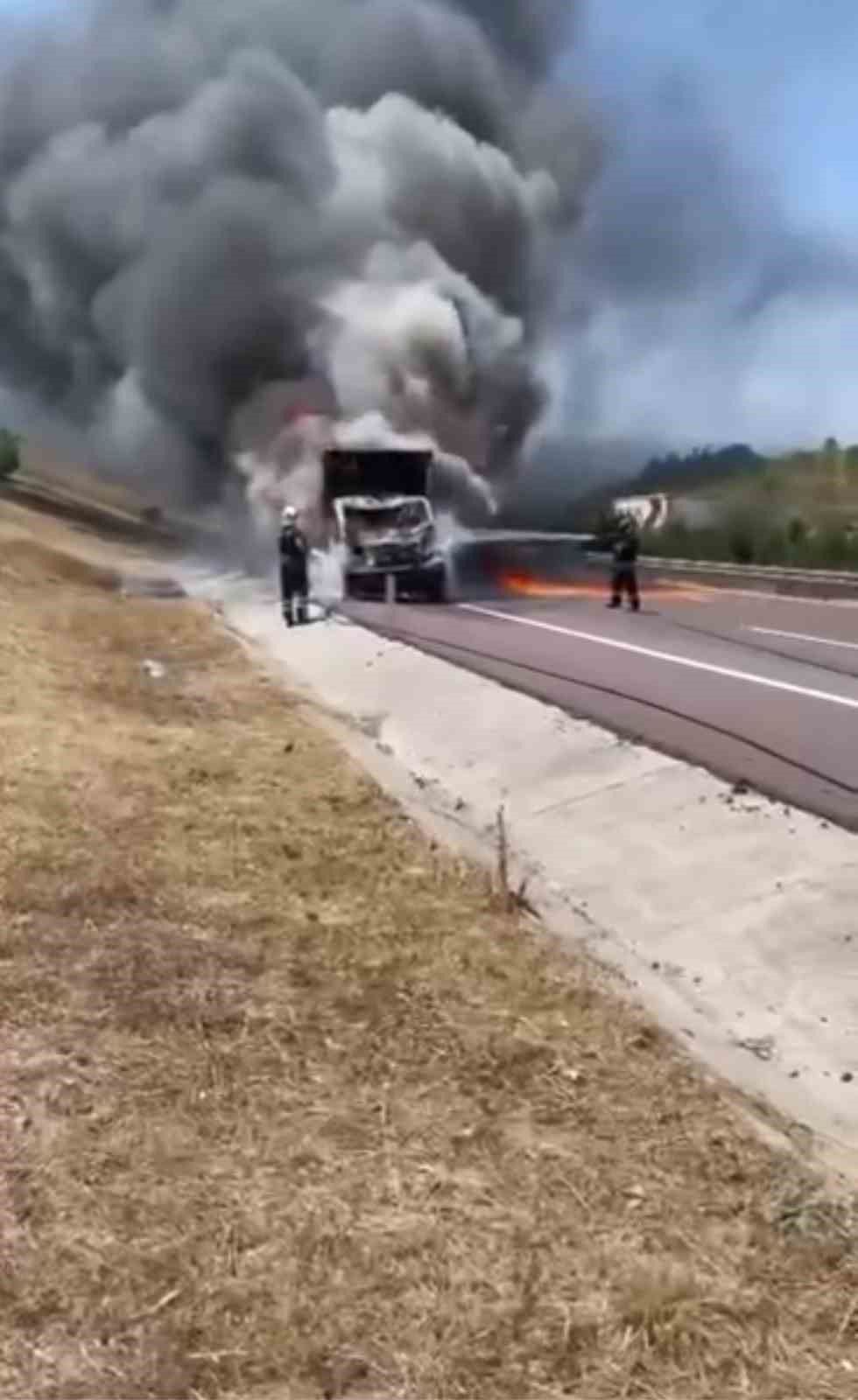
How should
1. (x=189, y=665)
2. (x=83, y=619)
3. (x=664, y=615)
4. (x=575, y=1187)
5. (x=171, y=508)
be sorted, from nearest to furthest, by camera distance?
(x=575, y=1187) < (x=189, y=665) < (x=664, y=615) < (x=83, y=619) < (x=171, y=508)

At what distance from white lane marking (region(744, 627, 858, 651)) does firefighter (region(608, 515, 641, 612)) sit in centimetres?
352

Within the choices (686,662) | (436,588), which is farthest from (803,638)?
(436,588)

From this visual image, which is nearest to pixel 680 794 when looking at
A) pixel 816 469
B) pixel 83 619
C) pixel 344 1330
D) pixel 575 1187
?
pixel 575 1187

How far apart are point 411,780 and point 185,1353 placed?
7916 mm

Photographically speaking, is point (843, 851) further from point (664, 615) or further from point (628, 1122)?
point (664, 615)

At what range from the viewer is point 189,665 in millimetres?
19672

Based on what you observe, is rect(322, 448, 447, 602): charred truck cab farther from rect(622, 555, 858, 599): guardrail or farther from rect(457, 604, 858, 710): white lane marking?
rect(622, 555, 858, 599): guardrail

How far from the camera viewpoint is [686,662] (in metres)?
16.7

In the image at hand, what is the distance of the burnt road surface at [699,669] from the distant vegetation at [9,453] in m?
50.7

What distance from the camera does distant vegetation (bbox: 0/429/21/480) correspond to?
2911 inches

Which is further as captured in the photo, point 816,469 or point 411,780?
point 816,469

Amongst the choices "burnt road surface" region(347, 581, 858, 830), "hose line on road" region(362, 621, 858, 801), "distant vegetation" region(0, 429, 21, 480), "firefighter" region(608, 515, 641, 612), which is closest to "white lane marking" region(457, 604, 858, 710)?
"burnt road surface" region(347, 581, 858, 830)

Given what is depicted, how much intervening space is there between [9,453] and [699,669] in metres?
63.6

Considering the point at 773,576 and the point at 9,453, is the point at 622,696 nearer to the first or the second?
the point at 773,576
